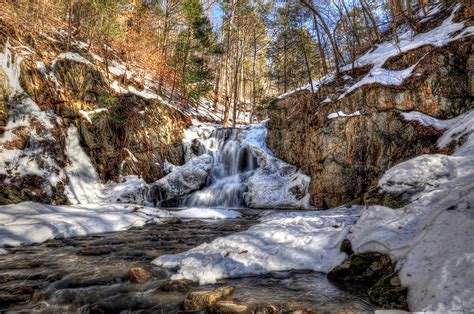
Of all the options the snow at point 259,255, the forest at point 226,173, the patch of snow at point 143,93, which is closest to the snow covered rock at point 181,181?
the forest at point 226,173

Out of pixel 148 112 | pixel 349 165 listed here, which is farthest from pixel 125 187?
pixel 349 165

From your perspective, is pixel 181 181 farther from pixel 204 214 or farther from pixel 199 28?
pixel 199 28

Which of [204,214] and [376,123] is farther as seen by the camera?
[204,214]

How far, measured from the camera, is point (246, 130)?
17906mm

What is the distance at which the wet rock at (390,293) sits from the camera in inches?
105

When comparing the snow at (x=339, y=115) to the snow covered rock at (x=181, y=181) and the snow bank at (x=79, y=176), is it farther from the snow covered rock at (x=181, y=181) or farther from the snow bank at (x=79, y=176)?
the snow bank at (x=79, y=176)

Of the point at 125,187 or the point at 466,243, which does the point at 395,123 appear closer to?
the point at 466,243

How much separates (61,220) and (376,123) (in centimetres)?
1024

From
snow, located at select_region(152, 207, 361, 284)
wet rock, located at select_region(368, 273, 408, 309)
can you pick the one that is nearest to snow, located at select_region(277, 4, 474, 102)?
snow, located at select_region(152, 207, 361, 284)

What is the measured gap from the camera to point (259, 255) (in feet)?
14.2

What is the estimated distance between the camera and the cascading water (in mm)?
13523

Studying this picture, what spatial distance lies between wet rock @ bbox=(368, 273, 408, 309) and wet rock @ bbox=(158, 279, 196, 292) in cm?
217

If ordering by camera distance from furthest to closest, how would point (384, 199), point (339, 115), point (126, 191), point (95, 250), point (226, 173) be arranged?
point (226, 173), point (126, 191), point (339, 115), point (95, 250), point (384, 199)

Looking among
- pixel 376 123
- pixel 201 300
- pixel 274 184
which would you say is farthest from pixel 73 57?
pixel 201 300
